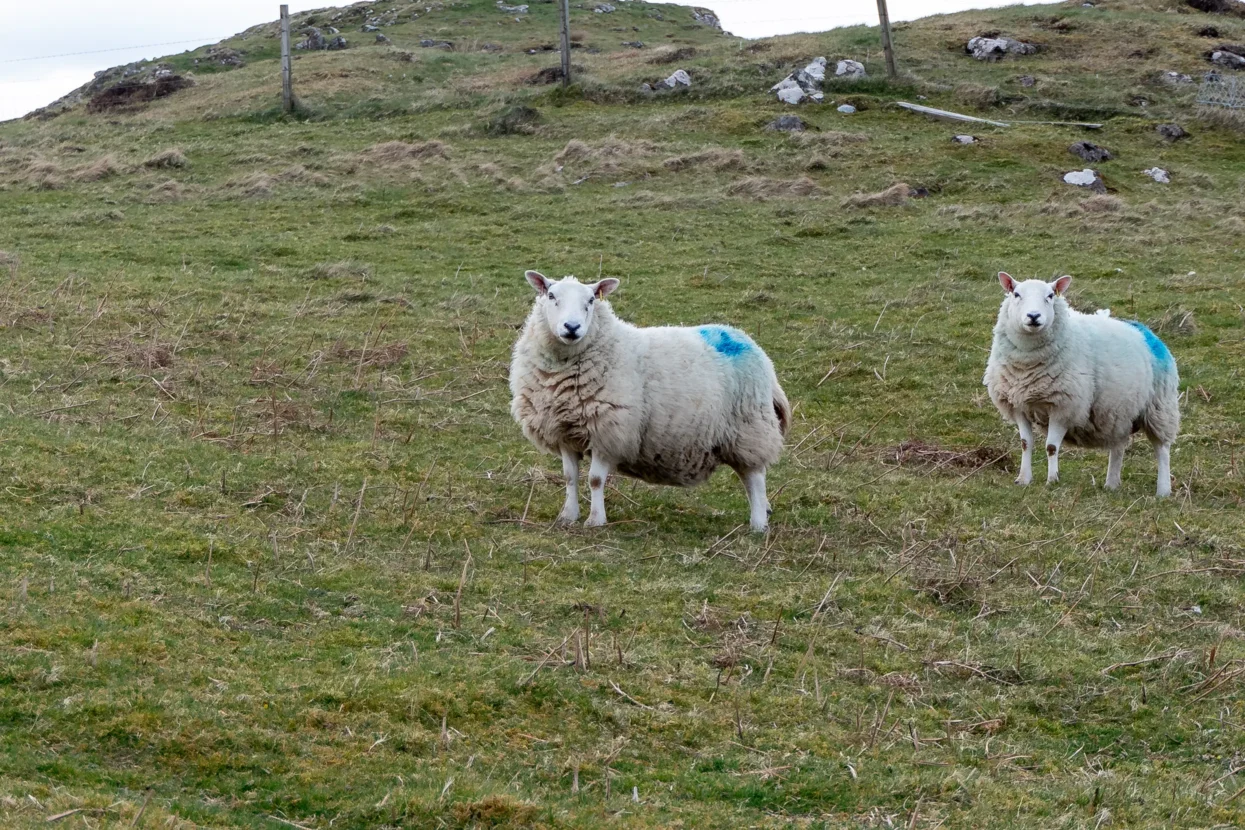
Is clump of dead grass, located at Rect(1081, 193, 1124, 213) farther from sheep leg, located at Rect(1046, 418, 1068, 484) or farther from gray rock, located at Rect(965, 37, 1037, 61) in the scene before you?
gray rock, located at Rect(965, 37, 1037, 61)

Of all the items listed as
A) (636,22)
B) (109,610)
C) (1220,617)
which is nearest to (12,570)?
(109,610)

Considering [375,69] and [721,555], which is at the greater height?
[375,69]

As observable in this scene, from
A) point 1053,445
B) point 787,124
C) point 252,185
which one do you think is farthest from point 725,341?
point 787,124

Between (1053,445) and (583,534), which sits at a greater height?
(583,534)

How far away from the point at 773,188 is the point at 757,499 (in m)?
19.4

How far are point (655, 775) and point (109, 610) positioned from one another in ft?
11.1

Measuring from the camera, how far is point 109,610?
7660 millimetres

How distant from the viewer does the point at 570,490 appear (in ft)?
37.2

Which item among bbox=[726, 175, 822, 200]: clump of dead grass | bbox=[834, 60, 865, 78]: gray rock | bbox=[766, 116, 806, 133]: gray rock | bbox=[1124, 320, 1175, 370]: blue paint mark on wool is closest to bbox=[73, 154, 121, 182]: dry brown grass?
bbox=[726, 175, 822, 200]: clump of dead grass

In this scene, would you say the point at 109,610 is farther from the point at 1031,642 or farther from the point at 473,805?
the point at 1031,642

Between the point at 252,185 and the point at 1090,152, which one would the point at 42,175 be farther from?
the point at 1090,152

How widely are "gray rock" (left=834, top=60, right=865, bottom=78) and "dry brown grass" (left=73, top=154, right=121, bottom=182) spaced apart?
2069 centimetres

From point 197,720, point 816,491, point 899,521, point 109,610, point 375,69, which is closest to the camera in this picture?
point 197,720

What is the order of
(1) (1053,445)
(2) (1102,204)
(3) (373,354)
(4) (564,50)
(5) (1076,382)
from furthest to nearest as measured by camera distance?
(4) (564,50) < (2) (1102,204) < (3) (373,354) < (1) (1053,445) < (5) (1076,382)
